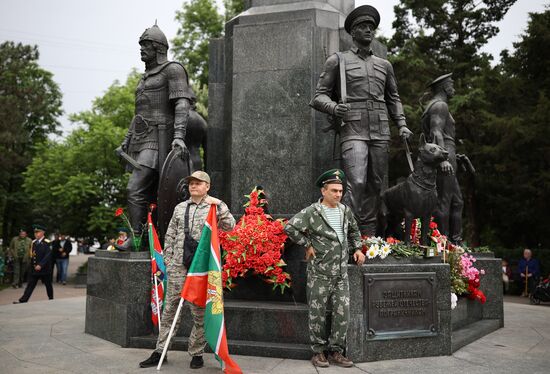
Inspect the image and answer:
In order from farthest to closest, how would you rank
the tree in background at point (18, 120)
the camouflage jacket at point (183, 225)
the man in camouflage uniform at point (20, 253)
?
the tree in background at point (18, 120) → the man in camouflage uniform at point (20, 253) → the camouflage jacket at point (183, 225)

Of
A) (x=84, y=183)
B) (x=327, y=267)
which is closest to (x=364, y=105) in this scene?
(x=327, y=267)

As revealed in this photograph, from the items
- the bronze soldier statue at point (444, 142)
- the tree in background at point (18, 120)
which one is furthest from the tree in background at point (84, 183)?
the bronze soldier statue at point (444, 142)

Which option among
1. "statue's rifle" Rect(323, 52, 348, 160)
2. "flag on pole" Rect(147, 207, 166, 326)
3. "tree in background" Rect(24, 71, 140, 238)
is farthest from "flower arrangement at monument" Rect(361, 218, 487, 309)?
"tree in background" Rect(24, 71, 140, 238)

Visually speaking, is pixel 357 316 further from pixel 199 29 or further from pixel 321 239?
pixel 199 29

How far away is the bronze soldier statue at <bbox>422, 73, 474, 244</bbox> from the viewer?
922 centimetres

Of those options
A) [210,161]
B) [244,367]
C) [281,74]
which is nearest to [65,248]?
[210,161]

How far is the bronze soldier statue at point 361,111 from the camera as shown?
289 inches

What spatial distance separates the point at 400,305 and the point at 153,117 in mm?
4514

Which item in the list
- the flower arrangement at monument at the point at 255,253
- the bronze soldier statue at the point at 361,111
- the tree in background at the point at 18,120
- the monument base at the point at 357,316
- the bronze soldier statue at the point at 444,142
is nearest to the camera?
the monument base at the point at 357,316

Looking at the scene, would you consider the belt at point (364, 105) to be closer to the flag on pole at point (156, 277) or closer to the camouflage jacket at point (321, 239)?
the camouflage jacket at point (321, 239)

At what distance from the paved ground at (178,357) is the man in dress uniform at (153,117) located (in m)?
1.90

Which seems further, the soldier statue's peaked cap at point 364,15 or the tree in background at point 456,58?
the tree in background at point 456,58

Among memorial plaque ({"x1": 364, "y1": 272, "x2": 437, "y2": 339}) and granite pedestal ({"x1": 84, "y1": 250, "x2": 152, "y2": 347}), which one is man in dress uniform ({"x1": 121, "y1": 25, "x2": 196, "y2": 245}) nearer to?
granite pedestal ({"x1": 84, "y1": 250, "x2": 152, "y2": 347})

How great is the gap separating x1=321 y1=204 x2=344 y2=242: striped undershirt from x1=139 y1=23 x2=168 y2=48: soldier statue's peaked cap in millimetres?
3997
